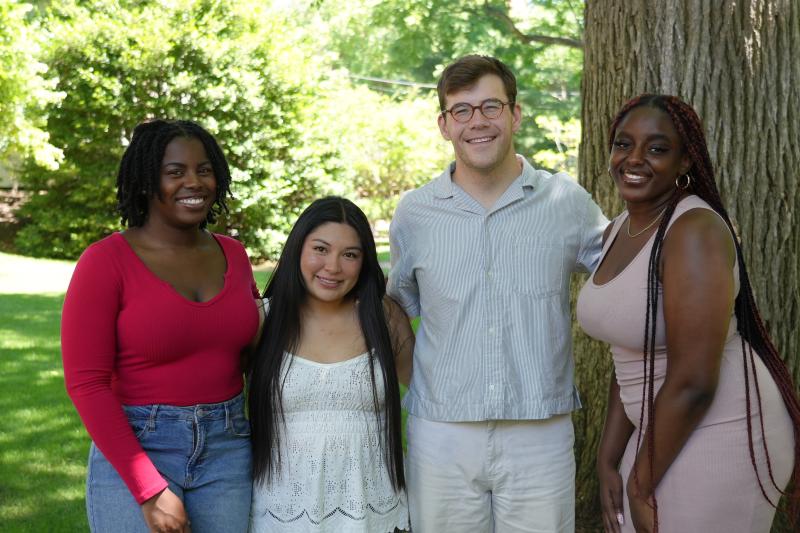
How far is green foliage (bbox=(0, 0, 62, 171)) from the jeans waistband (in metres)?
14.7

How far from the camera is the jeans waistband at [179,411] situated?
9.04ft

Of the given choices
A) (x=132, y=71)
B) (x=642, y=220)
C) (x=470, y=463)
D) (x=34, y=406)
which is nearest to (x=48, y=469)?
(x=34, y=406)

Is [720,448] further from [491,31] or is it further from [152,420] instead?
[491,31]

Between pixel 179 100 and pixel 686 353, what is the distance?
688 inches

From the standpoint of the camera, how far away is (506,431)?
3061 millimetres

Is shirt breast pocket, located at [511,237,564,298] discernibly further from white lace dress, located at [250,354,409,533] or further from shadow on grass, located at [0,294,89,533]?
shadow on grass, located at [0,294,89,533]

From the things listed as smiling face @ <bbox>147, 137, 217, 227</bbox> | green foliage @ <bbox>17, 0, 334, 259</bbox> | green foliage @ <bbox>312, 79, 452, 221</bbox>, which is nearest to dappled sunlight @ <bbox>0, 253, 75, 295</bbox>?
green foliage @ <bbox>17, 0, 334, 259</bbox>

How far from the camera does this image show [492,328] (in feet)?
9.99

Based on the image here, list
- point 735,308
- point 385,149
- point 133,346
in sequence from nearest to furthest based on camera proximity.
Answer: point 735,308, point 133,346, point 385,149

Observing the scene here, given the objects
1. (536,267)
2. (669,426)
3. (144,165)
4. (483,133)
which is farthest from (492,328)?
(144,165)

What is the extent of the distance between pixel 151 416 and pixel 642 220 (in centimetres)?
167

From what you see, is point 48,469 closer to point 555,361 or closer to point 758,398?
point 555,361

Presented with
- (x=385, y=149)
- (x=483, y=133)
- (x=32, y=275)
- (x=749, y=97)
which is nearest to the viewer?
(x=483, y=133)

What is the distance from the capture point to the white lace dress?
2.98 metres
